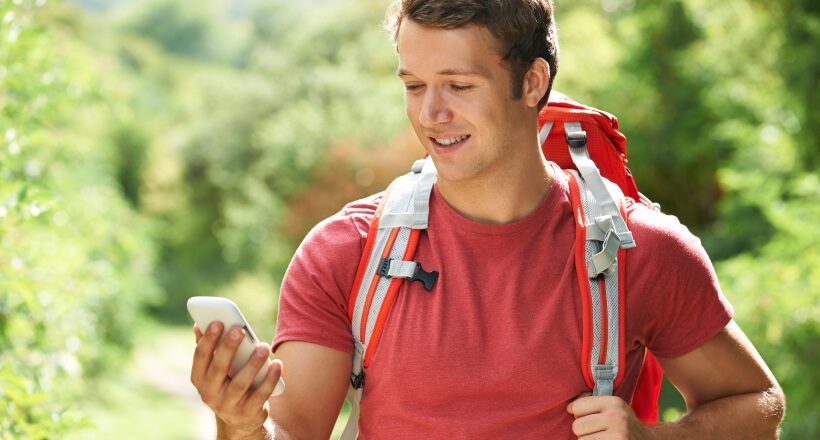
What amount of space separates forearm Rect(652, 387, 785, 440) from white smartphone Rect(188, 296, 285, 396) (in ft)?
2.93

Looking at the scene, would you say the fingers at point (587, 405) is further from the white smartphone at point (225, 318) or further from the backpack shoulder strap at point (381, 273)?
the white smartphone at point (225, 318)

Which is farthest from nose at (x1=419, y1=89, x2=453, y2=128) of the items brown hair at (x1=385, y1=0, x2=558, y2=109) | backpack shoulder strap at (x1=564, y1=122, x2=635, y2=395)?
backpack shoulder strap at (x1=564, y1=122, x2=635, y2=395)

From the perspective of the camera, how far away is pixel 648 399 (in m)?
2.64

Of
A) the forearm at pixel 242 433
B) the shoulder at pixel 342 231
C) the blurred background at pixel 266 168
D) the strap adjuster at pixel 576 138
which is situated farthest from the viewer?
the blurred background at pixel 266 168

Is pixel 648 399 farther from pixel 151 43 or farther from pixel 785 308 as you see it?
pixel 151 43

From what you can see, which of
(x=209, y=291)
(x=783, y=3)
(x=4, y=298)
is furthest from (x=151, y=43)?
(x=4, y=298)

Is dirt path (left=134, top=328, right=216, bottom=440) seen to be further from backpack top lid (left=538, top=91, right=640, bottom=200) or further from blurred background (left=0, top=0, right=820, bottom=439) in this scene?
backpack top lid (left=538, top=91, right=640, bottom=200)

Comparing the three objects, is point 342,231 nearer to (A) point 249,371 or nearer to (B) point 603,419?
(A) point 249,371

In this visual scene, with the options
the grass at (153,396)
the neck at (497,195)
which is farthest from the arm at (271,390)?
the grass at (153,396)

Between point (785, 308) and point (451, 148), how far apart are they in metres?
4.19

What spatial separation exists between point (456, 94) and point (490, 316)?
472 millimetres

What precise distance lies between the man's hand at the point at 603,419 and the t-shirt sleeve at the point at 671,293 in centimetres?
21

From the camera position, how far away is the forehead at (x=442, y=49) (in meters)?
2.32

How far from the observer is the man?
2297 millimetres
